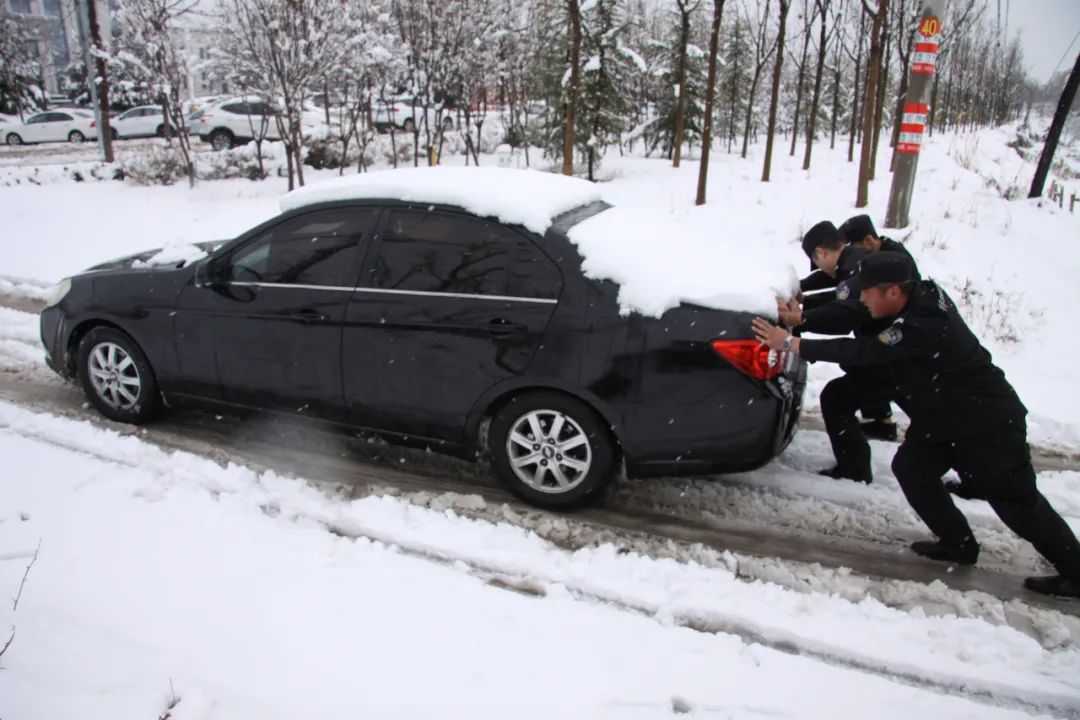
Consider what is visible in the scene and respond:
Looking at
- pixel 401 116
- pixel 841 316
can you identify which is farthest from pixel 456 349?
pixel 401 116

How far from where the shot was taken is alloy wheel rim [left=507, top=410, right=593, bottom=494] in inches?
147

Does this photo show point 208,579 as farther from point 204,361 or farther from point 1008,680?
point 1008,680

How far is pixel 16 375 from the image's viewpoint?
555 cm

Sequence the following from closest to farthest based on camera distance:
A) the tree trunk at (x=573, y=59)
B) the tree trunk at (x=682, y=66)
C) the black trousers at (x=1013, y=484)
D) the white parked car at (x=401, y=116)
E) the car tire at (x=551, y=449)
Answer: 1. the black trousers at (x=1013, y=484)
2. the car tire at (x=551, y=449)
3. the tree trunk at (x=573, y=59)
4. the tree trunk at (x=682, y=66)
5. the white parked car at (x=401, y=116)

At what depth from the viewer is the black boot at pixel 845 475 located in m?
4.27

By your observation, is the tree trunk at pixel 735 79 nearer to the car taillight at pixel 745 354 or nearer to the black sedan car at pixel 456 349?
the black sedan car at pixel 456 349

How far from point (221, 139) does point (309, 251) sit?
73.8 feet

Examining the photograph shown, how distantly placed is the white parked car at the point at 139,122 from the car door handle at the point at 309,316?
2832cm

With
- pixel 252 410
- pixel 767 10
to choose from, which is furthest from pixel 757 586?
pixel 767 10

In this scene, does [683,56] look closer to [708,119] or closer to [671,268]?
[708,119]

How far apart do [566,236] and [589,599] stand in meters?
1.82

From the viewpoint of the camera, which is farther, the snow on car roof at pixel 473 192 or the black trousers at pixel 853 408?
the black trousers at pixel 853 408

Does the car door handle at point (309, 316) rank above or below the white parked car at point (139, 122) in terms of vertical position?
below

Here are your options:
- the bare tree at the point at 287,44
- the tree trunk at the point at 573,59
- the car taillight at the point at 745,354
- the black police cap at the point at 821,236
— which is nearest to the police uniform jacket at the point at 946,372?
the car taillight at the point at 745,354
